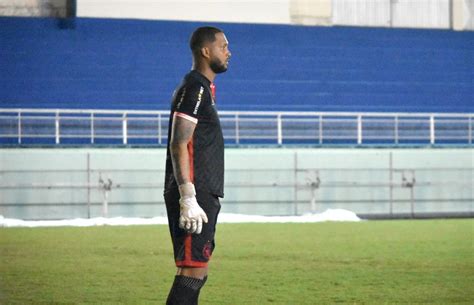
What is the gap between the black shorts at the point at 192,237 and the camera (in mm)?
5312

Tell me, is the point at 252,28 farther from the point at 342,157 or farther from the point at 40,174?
the point at 40,174

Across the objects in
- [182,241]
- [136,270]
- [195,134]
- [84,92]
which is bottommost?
[136,270]

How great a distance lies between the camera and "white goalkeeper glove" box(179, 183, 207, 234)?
513cm

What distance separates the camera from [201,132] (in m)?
5.36

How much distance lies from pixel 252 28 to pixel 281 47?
0.95 metres

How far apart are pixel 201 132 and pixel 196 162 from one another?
6.0 inches

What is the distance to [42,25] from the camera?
87.2 ft

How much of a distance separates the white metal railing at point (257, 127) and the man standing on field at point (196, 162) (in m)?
19.1

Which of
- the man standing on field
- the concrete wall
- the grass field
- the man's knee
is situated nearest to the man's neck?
the man standing on field

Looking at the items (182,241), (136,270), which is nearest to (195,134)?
(182,241)

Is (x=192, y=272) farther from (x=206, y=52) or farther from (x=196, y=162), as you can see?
(x=206, y=52)

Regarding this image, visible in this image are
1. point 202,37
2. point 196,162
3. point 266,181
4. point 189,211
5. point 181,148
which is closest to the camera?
point 189,211

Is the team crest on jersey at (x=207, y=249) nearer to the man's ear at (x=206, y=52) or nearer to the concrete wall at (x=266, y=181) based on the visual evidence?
the man's ear at (x=206, y=52)

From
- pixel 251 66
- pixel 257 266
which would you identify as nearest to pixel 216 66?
pixel 257 266
